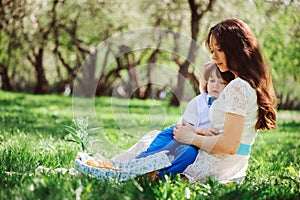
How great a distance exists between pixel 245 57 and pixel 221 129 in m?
0.43

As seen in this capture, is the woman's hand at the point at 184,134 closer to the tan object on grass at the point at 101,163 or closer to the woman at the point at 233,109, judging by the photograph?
the woman at the point at 233,109

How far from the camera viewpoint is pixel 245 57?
2.96m

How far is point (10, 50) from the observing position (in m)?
18.4

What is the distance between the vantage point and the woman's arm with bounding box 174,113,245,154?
288 cm

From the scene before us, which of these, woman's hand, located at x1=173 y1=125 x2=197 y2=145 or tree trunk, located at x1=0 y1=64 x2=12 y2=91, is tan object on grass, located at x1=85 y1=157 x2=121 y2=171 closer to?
woman's hand, located at x1=173 y1=125 x2=197 y2=145

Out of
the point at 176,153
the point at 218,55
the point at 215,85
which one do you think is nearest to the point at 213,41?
→ the point at 218,55

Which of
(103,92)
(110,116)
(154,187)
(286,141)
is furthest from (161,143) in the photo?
(103,92)

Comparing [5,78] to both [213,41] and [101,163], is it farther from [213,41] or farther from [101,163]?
[213,41]

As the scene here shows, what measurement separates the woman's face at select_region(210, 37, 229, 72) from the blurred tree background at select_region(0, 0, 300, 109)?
5737mm

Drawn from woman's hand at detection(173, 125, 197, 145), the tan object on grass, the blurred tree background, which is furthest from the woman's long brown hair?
the blurred tree background

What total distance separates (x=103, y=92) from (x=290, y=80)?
650 centimetres

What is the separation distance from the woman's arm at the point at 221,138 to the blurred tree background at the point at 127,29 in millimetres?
5802

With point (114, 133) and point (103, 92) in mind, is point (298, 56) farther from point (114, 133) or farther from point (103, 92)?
point (114, 133)

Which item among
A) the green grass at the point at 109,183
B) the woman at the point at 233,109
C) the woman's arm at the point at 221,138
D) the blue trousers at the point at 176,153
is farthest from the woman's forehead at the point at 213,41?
the green grass at the point at 109,183
